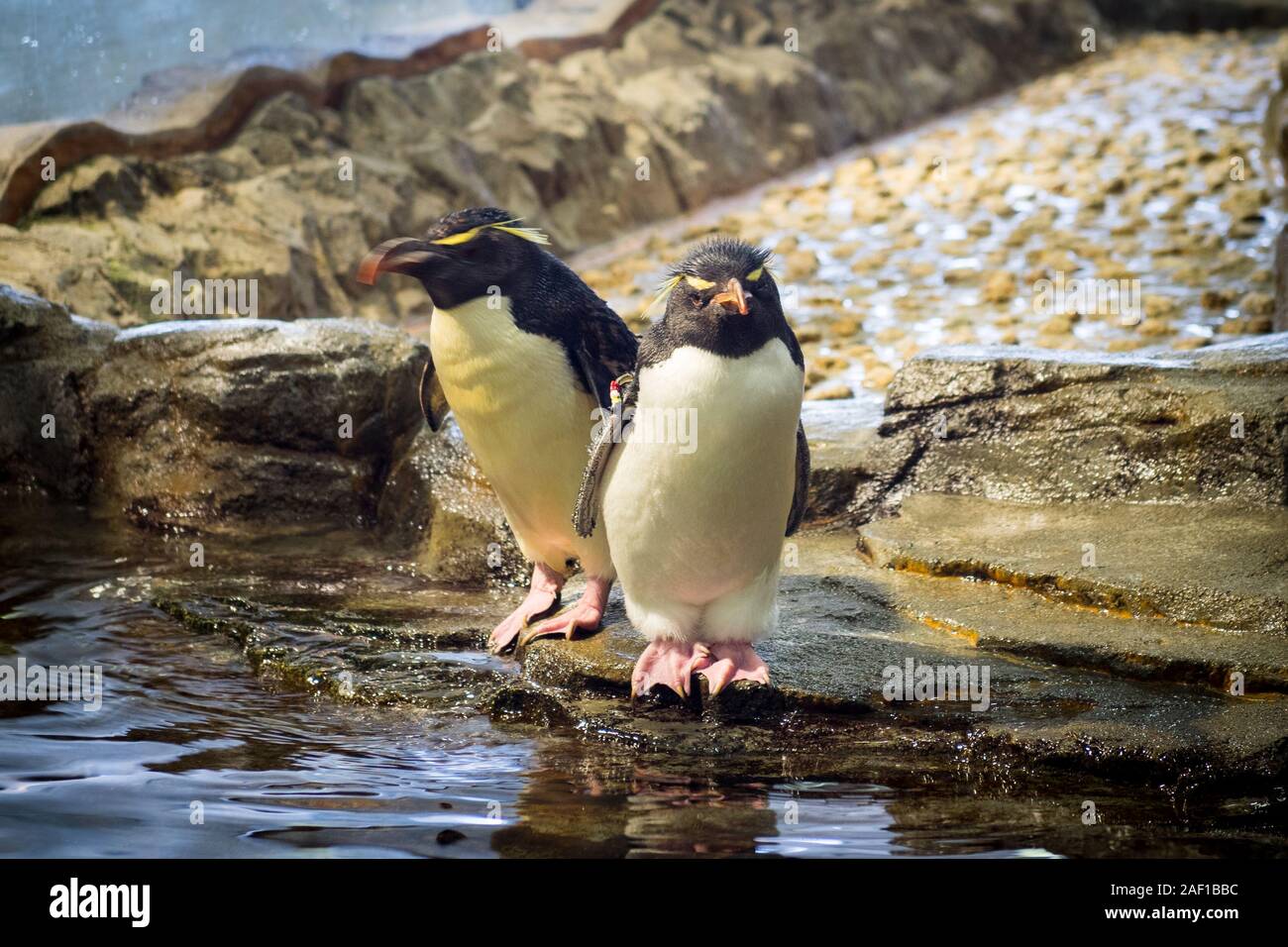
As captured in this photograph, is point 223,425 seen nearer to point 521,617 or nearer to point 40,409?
point 40,409

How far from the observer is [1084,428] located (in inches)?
180

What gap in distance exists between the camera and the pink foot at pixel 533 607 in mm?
3875

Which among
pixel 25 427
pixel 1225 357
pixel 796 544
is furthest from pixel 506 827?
pixel 25 427

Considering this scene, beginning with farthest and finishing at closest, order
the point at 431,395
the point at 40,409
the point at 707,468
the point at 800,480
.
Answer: the point at 40,409
the point at 431,395
the point at 800,480
the point at 707,468

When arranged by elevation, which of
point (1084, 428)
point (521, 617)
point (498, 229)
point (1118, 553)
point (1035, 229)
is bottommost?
point (521, 617)

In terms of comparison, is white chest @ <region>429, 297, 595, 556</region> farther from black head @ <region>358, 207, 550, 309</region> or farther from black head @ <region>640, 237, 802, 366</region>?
black head @ <region>640, 237, 802, 366</region>

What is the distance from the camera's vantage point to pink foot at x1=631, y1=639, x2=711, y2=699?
11.1 feet

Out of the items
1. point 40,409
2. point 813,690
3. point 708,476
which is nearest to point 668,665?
point 813,690

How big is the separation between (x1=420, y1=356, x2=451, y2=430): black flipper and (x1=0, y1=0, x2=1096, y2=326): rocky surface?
3.27 m

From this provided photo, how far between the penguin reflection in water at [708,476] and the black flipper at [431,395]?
82cm

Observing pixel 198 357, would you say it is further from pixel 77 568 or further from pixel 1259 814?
pixel 1259 814

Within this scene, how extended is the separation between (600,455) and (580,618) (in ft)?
1.84

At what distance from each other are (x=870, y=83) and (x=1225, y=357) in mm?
8241

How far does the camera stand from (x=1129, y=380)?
4.59m
